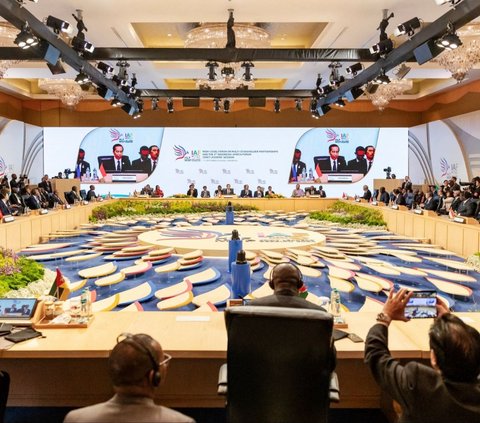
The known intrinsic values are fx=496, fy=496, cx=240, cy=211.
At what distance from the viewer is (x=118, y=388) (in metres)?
1.46

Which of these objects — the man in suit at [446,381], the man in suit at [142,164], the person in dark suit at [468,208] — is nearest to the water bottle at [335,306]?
the man in suit at [446,381]

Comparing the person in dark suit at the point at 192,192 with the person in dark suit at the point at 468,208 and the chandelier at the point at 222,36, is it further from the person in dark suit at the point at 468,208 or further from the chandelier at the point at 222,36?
the person in dark suit at the point at 468,208

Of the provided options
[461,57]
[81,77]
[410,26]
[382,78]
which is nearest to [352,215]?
[382,78]

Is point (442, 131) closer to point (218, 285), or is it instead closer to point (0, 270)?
point (218, 285)

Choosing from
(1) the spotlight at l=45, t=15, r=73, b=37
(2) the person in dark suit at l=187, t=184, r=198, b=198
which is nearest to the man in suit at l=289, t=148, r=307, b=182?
(2) the person in dark suit at l=187, t=184, r=198, b=198

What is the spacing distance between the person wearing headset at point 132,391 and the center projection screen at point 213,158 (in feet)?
54.5

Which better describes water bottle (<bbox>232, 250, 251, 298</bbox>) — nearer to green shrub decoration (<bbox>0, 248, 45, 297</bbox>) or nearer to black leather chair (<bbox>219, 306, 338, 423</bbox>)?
green shrub decoration (<bbox>0, 248, 45, 297</bbox>)

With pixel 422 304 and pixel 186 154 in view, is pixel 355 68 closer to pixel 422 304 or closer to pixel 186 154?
pixel 422 304

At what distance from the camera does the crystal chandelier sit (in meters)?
7.39

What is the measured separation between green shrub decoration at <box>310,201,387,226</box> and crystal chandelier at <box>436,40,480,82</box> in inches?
166

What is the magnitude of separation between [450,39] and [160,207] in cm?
1007

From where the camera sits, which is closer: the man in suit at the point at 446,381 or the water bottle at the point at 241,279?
the man in suit at the point at 446,381

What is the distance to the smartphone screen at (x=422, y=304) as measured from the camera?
2.64 meters

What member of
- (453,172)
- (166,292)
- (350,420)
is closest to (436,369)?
(350,420)
